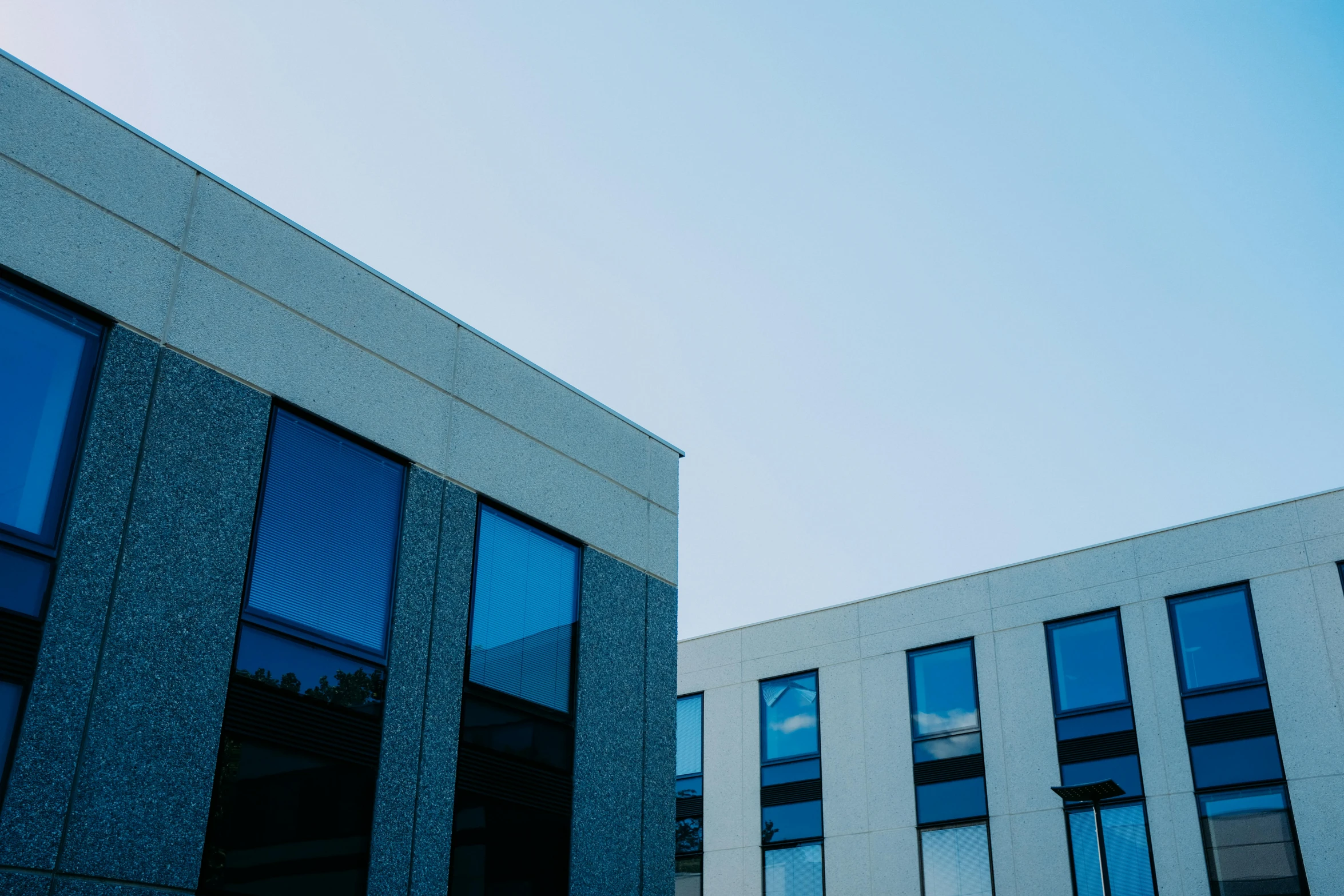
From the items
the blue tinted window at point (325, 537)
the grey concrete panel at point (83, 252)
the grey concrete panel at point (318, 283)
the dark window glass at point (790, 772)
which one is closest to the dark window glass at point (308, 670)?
the blue tinted window at point (325, 537)

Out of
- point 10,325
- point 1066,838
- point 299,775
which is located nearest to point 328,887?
point 299,775

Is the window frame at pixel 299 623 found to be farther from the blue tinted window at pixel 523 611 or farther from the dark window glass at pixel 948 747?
the dark window glass at pixel 948 747

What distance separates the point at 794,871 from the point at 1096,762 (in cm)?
605

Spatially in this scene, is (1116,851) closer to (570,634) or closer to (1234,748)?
(1234,748)

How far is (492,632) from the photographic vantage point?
12.8m

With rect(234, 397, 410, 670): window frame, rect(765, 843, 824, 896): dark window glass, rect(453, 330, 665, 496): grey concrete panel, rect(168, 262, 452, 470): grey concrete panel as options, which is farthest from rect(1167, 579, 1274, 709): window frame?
rect(234, 397, 410, 670): window frame

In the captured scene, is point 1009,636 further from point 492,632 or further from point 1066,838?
point 492,632

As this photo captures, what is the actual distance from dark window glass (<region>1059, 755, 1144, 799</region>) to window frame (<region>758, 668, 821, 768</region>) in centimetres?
487

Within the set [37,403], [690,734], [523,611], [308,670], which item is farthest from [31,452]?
[690,734]

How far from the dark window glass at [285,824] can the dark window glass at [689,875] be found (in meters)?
15.3

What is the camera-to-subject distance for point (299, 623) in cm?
1102

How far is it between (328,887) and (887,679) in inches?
591

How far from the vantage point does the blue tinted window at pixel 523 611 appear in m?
12.8

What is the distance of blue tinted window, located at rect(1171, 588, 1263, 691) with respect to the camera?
65.4 ft
